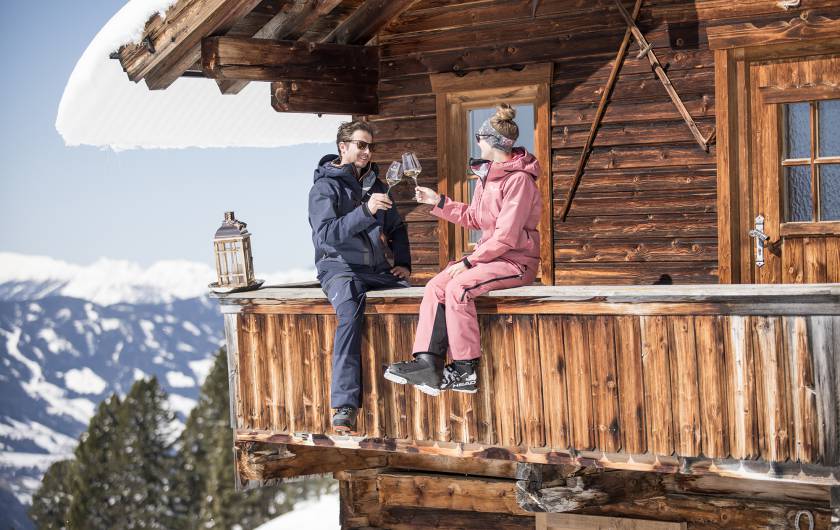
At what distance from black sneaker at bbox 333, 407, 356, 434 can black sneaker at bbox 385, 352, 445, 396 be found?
56 cm

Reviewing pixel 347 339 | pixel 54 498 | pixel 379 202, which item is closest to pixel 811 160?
pixel 379 202

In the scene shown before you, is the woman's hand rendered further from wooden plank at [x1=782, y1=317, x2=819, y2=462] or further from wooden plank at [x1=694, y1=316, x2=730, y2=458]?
wooden plank at [x1=782, y1=317, x2=819, y2=462]

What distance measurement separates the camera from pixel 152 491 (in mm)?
44125

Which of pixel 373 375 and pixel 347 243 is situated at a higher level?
pixel 347 243

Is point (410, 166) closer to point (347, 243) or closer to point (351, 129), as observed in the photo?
point (351, 129)

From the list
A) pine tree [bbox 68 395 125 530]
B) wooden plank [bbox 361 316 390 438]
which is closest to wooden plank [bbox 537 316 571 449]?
wooden plank [bbox 361 316 390 438]

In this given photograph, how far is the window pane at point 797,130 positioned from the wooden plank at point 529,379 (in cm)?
291

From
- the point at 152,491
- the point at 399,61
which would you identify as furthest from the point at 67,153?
the point at 399,61

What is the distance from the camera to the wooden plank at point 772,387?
668cm

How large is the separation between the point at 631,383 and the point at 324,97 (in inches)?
165

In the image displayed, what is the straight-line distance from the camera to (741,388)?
6.79 m

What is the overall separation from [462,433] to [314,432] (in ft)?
3.79

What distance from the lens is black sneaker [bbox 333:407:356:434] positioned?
7965 mm

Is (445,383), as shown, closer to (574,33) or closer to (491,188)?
(491,188)
